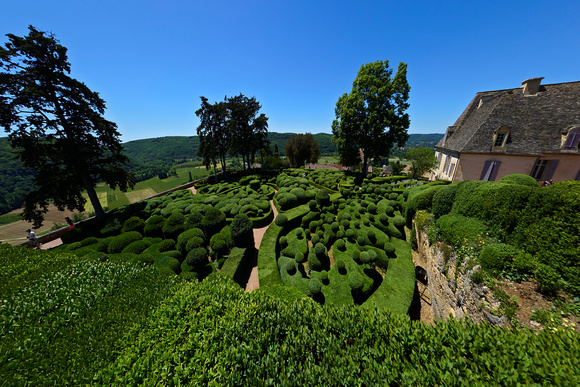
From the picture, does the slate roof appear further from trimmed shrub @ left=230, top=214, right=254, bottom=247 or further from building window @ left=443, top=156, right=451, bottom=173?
trimmed shrub @ left=230, top=214, right=254, bottom=247

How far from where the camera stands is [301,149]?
48.1 meters

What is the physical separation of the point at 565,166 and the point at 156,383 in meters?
31.4

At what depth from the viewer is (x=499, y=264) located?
21.3 ft

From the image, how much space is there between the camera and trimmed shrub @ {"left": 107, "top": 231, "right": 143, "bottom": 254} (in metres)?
12.8

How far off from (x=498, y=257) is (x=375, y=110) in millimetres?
23335

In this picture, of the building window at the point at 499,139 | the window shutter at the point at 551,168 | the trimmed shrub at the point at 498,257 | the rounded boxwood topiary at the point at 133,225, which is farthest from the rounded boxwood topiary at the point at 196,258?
the window shutter at the point at 551,168

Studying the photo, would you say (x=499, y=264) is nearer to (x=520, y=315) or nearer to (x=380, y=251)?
(x=520, y=315)

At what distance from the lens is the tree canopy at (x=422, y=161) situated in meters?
27.2

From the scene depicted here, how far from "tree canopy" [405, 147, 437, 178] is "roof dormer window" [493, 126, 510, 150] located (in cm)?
892

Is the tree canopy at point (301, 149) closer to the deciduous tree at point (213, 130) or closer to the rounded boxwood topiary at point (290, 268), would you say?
the deciduous tree at point (213, 130)

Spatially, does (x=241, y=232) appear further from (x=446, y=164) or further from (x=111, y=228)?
(x=446, y=164)

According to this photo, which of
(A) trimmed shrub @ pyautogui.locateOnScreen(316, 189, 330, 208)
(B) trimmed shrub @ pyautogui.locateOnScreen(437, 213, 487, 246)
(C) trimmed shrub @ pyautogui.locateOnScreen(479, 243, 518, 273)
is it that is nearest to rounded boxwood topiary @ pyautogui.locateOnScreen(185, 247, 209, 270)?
(A) trimmed shrub @ pyautogui.locateOnScreen(316, 189, 330, 208)

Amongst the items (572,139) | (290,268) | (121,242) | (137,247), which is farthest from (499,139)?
(121,242)

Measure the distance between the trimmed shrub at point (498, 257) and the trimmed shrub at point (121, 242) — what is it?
21158 mm
